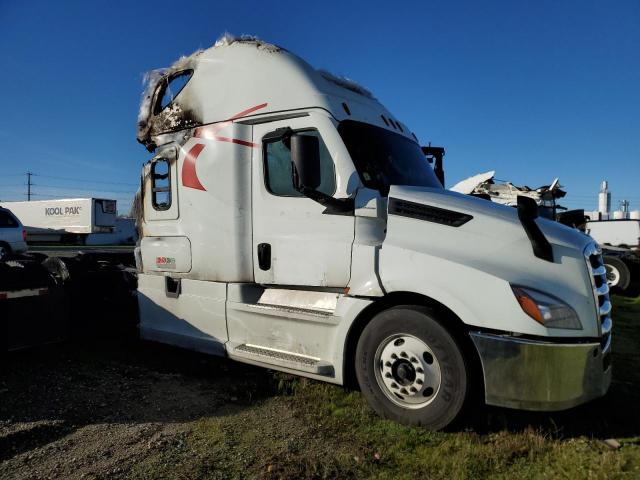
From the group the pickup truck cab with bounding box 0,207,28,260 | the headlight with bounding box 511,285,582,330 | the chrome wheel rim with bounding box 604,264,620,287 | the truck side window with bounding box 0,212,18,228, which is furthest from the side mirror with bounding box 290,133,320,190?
the truck side window with bounding box 0,212,18,228

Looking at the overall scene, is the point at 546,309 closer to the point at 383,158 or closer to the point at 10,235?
the point at 383,158

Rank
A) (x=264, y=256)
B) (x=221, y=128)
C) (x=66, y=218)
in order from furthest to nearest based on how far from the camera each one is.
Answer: (x=66, y=218)
(x=221, y=128)
(x=264, y=256)

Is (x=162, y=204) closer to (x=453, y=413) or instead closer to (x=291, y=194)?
(x=291, y=194)

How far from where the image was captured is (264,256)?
446 centimetres

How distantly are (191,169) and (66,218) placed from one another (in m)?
33.9

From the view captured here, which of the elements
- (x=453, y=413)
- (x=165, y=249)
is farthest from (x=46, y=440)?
(x=453, y=413)

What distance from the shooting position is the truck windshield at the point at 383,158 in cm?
406

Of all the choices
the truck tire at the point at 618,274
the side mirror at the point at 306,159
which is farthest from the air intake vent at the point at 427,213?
the truck tire at the point at 618,274

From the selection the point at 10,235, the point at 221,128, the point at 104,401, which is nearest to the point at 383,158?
the point at 221,128

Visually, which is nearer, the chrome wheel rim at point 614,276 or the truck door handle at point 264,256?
the truck door handle at point 264,256

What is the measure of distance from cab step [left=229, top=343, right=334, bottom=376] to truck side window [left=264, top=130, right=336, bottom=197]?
4.84ft

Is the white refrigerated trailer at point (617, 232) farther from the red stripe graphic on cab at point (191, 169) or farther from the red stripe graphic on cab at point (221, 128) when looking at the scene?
the red stripe graphic on cab at point (191, 169)

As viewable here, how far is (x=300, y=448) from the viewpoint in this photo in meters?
3.35

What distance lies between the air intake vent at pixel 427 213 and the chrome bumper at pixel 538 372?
895 millimetres
